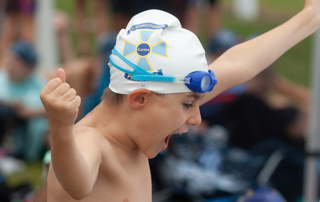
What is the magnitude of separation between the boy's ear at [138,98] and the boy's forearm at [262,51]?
1.52 feet

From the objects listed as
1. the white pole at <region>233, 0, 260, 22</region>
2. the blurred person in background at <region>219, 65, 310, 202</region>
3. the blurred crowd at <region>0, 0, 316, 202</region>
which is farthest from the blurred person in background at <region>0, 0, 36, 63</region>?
the white pole at <region>233, 0, 260, 22</region>

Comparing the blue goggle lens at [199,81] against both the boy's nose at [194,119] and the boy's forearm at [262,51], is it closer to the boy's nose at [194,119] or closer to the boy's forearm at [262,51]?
the boy's nose at [194,119]

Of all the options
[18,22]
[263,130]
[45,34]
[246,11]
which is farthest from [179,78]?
[246,11]

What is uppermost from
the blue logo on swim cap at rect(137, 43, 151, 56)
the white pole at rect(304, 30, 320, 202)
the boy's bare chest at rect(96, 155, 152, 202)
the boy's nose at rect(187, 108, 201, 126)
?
the blue logo on swim cap at rect(137, 43, 151, 56)

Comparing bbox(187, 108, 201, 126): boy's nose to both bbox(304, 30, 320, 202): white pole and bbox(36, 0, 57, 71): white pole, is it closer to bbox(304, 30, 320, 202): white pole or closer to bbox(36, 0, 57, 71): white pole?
bbox(304, 30, 320, 202): white pole

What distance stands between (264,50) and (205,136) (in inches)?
79.4

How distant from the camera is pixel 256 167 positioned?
11.3 feet

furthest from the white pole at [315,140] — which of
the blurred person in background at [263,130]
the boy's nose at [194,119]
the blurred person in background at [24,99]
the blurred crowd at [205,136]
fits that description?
the blurred person in background at [24,99]

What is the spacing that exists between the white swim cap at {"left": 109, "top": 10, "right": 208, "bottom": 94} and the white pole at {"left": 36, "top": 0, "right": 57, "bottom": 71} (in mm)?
4551

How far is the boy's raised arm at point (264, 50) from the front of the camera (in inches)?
69.7

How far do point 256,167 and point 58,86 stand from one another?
8.96 feet

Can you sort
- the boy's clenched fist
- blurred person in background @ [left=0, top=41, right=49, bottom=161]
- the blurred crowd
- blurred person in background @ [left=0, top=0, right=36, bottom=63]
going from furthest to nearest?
Result: blurred person in background @ [left=0, top=0, right=36, bottom=63] < blurred person in background @ [left=0, top=41, right=49, bottom=161] < the blurred crowd < the boy's clenched fist

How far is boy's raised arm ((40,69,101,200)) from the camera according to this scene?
1.06 metres

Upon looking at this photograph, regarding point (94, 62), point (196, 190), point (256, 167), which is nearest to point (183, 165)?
point (196, 190)
